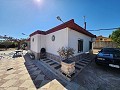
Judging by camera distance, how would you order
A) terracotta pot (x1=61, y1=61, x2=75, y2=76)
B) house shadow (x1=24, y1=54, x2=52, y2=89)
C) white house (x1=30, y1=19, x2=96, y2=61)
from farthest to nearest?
white house (x1=30, y1=19, x2=96, y2=61)
terracotta pot (x1=61, y1=61, x2=75, y2=76)
house shadow (x1=24, y1=54, x2=52, y2=89)

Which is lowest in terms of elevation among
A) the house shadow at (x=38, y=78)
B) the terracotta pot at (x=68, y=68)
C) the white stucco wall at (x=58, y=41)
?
the house shadow at (x=38, y=78)

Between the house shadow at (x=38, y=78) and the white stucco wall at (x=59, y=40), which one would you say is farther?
the white stucco wall at (x=59, y=40)

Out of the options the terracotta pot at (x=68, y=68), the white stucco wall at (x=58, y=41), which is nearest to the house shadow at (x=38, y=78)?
the terracotta pot at (x=68, y=68)

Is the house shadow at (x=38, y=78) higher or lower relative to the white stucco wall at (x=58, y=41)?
lower

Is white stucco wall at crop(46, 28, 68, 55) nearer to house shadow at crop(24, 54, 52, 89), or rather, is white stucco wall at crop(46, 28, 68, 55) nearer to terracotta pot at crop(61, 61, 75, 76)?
terracotta pot at crop(61, 61, 75, 76)

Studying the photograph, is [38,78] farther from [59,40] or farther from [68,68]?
[59,40]

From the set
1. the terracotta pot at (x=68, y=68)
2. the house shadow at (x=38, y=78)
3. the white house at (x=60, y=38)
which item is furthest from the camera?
the white house at (x=60, y=38)

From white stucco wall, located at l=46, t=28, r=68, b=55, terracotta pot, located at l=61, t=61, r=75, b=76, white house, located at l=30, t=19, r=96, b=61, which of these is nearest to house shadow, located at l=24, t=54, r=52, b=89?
terracotta pot, located at l=61, t=61, r=75, b=76

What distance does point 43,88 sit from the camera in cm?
304

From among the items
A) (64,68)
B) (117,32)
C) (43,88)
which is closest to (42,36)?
(64,68)

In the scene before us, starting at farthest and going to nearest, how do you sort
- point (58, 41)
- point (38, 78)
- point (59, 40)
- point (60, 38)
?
point (58, 41) < point (59, 40) < point (60, 38) < point (38, 78)

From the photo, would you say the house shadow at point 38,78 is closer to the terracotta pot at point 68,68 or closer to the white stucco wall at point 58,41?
the terracotta pot at point 68,68

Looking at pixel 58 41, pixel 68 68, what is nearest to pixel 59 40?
pixel 58 41

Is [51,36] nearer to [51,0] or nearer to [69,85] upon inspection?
[51,0]
